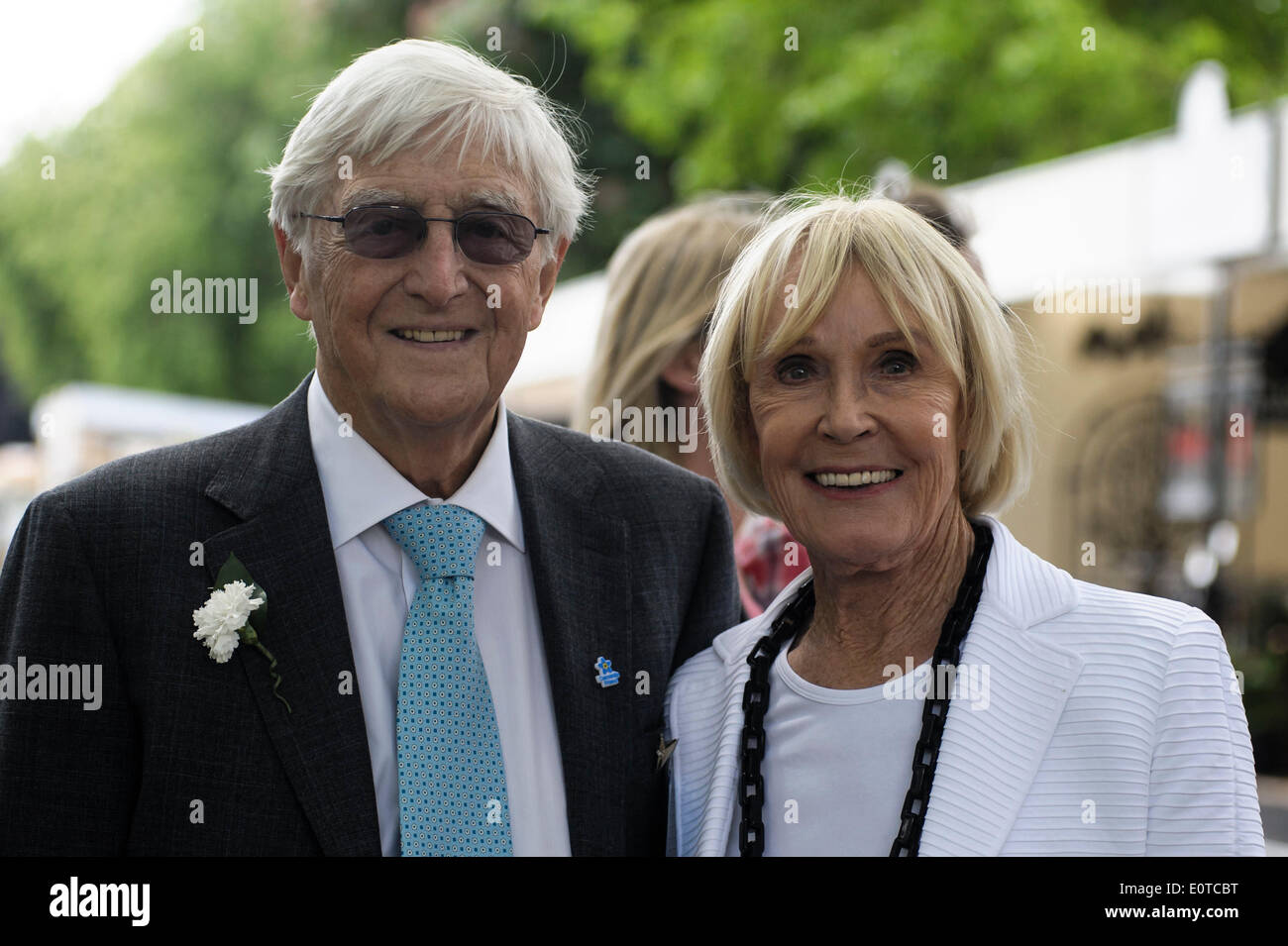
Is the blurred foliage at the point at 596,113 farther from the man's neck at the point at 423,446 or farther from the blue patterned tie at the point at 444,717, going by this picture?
the blue patterned tie at the point at 444,717

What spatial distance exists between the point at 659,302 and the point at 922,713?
1631 millimetres

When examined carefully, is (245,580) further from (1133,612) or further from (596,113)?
(596,113)

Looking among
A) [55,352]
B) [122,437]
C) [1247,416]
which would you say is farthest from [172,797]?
[55,352]

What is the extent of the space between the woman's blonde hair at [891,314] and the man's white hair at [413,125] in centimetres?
42

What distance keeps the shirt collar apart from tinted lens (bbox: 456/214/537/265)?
1.21 feet

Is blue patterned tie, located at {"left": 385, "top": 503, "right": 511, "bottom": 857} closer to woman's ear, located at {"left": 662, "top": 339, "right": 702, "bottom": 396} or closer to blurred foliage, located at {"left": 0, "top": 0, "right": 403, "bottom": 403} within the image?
woman's ear, located at {"left": 662, "top": 339, "right": 702, "bottom": 396}

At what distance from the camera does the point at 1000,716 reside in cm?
230

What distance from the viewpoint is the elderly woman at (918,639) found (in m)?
2.20

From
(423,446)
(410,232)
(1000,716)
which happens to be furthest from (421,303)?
(1000,716)

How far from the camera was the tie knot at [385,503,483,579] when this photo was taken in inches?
97.6

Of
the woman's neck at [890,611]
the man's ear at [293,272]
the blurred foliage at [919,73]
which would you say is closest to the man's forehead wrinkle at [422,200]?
the man's ear at [293,272]

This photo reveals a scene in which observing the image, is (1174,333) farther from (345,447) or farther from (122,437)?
(345,447)

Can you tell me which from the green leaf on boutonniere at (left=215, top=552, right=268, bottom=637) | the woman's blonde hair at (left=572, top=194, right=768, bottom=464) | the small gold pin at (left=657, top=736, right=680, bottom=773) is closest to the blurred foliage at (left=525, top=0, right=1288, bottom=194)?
the woman's blonde hair at (left=572, top=194, right=768, bottom=464)
